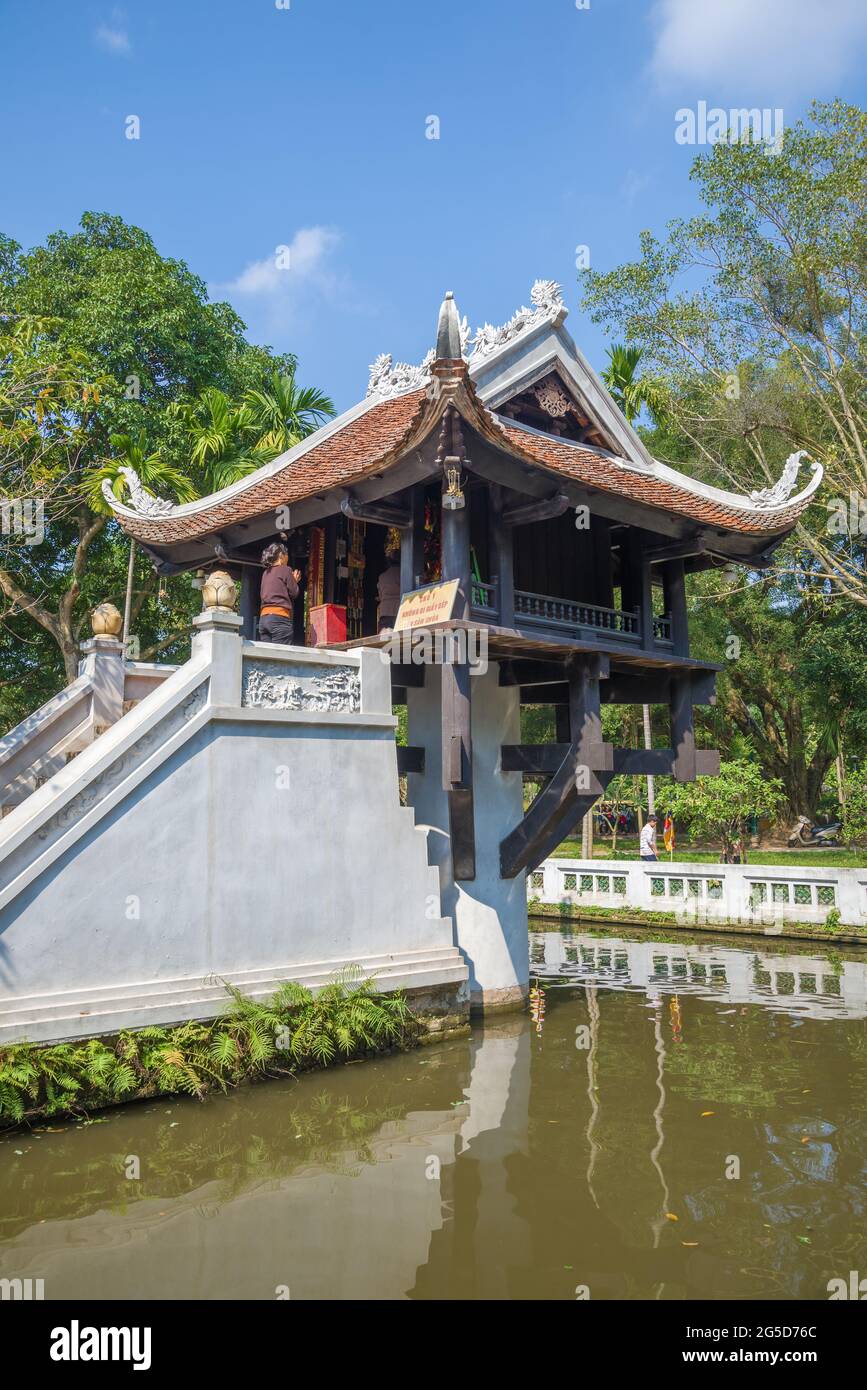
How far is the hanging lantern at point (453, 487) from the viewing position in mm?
8445

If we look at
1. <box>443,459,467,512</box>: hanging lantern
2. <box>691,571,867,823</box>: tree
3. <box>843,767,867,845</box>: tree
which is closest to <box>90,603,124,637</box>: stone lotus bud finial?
<box>443,459,467,512</box>: hanging lantern

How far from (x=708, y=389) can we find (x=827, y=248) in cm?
336

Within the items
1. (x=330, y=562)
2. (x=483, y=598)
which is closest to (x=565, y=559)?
(x=483, y=598)

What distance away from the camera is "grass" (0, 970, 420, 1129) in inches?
252

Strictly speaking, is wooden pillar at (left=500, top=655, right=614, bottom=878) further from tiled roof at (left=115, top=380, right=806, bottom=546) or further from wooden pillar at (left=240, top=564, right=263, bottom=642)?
wooden pillar at (left=240, top=564, right=263, bottom=642)

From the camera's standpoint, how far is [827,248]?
18.4m

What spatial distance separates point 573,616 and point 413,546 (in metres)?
1.90

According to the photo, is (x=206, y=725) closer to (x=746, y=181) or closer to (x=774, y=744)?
(x=746, y=181)

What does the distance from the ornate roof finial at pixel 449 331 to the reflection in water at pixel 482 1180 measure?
584 centimetres

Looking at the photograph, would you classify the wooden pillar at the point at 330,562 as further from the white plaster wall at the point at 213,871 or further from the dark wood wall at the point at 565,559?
the white plaster wall at the point at 213,871

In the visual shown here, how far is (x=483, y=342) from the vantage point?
35.3 ft

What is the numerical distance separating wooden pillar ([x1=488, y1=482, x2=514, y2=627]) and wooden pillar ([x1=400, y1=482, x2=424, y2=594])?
696 mm

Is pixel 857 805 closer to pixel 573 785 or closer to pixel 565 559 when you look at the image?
pixel 565 559
